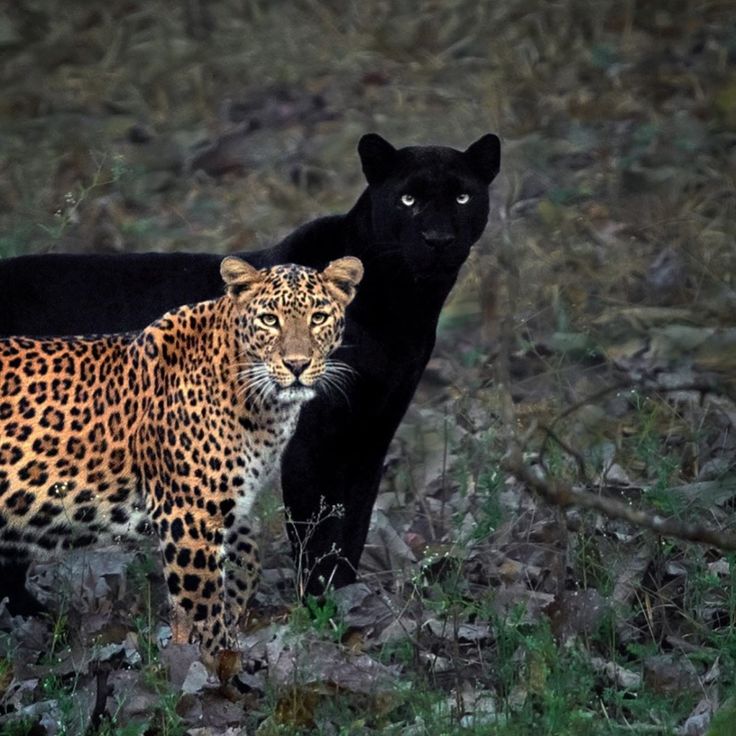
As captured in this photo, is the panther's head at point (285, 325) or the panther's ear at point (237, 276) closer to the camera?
the panther's head at point (285, 325)

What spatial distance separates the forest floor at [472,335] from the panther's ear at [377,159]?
2.42 ft

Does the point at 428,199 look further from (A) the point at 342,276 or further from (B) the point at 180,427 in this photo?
(B) the point at 180,427

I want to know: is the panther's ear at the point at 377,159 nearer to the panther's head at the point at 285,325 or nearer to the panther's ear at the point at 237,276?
the panther's head at the point at 285,325

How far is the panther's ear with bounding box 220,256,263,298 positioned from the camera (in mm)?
6512

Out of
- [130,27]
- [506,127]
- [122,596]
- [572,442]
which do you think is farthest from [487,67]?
[122,596]

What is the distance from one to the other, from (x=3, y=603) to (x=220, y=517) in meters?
1.27

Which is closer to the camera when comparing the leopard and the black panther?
the leopard

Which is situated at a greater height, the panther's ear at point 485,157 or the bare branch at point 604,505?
the bare branch at point 604,505

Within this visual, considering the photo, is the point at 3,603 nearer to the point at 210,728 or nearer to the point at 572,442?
the point at 210,728

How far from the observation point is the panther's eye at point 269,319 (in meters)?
6.43

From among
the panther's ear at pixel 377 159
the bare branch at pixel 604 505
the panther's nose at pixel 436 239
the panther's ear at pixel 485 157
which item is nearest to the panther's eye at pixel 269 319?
the panther's nose at pixel 436 239

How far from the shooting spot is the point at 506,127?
1330 centimetres

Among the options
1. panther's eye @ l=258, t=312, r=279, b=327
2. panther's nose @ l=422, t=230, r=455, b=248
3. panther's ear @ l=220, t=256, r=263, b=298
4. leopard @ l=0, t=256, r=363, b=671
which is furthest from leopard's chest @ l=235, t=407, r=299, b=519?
panther's nose @ l=422, t=230, r=455, b=248

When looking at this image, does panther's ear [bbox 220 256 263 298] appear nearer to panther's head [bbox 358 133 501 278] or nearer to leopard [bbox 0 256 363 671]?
leopard [bbox 0 256 363 671]
